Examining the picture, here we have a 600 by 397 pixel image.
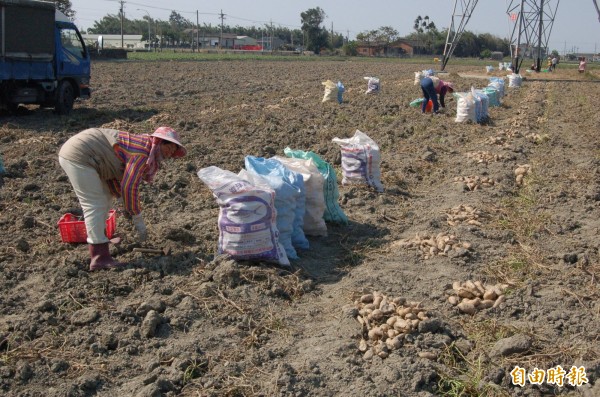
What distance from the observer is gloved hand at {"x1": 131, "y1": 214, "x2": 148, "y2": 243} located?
5133mm

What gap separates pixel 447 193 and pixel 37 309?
4.97 meters

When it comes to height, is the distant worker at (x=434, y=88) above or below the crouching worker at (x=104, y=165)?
above

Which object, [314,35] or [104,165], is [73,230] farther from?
[314,35]

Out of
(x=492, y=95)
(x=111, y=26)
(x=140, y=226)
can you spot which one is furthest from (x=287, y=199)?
(x=111, y=26)

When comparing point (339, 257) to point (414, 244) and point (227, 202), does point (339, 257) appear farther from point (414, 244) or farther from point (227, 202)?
point (227, 202)

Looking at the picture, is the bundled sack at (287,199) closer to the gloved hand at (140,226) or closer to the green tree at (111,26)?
the gloved hand at (140,226)

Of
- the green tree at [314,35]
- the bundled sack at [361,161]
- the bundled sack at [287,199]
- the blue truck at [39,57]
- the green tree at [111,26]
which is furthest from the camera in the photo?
the green tree at [111,26]

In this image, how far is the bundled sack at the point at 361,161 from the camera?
723cm

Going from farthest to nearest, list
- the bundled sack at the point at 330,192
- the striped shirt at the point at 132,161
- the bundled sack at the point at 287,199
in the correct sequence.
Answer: the bundled sack at the point at 330,192
the bundled sack at the point at 287,199
the striped shirt at the point at 132,161

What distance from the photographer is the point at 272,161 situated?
5758mm

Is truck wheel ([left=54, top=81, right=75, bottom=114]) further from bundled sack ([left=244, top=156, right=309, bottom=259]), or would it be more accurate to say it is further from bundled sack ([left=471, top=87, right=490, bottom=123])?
bundled sack ([left=244, top=156, right=309, bottom=259])

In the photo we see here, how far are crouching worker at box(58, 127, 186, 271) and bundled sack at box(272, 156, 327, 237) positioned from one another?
1.29 meters

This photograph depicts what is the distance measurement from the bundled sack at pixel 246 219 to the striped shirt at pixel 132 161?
486 mm

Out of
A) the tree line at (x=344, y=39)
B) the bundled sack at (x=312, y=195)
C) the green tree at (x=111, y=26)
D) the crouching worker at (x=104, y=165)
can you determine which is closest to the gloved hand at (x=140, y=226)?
the crouching worker at (x=104, y=165)
